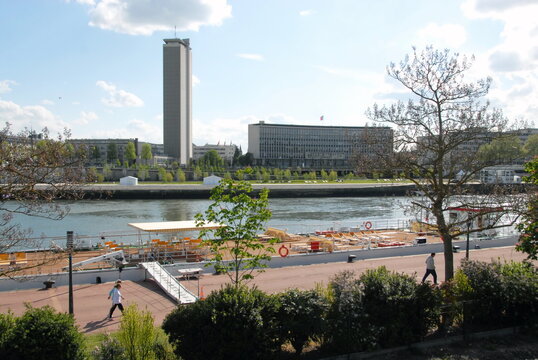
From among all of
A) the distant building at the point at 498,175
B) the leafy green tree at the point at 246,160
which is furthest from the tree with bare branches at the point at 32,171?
the leafy green tree at the point at 246,160

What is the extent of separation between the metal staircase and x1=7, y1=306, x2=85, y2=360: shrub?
246 inches

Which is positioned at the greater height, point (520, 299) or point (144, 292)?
point (520, 299)

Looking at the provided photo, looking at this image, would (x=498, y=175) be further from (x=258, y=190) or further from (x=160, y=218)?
(x=258, y=190)

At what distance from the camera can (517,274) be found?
10844mm

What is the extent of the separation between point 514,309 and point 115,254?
1662cm

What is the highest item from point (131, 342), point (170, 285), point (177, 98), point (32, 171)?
point (177, 98)

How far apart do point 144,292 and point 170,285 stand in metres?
1.03

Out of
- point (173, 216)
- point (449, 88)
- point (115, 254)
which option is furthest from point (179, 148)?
point (449, 88)

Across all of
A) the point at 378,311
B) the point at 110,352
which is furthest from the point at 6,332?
the point at 378,311

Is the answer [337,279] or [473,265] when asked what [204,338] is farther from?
[473,265]

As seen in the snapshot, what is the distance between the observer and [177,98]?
14562 centimetres

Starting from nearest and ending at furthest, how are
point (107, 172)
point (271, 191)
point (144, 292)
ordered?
point (144, 292), point (271, 191), point (107, 172)

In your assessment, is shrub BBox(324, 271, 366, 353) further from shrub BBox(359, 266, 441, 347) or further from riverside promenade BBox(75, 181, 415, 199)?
riverside promenade BBox(75, 181, 415, 199)

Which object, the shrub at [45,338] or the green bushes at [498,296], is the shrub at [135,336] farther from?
the green bushes at [498,296]
